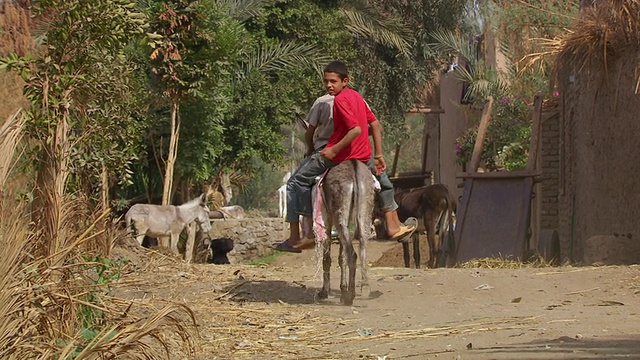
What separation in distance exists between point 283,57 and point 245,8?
1.32 meters

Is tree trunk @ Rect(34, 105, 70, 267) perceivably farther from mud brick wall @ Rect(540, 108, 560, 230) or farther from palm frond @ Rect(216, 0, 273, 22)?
palm frond @ Rect(216, 0, 273, 22)

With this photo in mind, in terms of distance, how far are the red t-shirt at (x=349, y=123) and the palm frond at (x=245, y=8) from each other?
41.1 feet

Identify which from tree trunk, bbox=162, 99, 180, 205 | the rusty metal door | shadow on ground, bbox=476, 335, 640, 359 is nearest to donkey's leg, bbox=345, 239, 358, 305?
shadow on ground, bbox=476, 335, 640, 359

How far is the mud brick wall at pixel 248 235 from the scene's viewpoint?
23.3m

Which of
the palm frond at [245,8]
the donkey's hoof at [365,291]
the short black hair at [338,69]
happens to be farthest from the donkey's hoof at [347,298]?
the palm frond at [245,8]

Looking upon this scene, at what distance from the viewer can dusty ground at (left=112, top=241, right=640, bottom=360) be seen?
7.15m

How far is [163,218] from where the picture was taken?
17656 mm

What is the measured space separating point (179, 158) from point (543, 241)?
21.9 feet

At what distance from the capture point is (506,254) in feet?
52.8

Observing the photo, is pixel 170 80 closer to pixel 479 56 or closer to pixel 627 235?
pixel 627 235

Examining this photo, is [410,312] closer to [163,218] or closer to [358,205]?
[358,205]

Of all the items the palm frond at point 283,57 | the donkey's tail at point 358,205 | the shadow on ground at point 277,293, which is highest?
the palm frond at point 283,57

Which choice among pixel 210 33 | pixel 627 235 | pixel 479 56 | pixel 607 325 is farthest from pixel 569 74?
pixel 479 56

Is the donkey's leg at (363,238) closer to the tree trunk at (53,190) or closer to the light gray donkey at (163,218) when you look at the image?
the tree trunk at (53,190)
